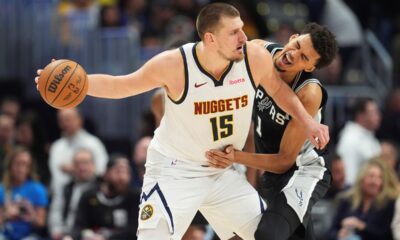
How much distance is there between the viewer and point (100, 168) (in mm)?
12312

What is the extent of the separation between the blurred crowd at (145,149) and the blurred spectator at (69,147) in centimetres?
1

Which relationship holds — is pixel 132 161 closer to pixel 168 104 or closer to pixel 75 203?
pixel 75 203

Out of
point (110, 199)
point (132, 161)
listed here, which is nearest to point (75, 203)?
point (110, 199)

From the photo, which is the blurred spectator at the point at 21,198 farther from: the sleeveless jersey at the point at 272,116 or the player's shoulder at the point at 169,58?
the player's shoulder at the point at 169,58

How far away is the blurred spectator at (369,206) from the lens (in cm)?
1027

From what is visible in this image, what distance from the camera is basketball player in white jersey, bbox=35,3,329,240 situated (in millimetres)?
7203

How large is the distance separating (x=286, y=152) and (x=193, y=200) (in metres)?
0.87

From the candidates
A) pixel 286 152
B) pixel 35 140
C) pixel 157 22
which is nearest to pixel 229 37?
pixel 286 152

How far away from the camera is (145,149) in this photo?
37.4 feet

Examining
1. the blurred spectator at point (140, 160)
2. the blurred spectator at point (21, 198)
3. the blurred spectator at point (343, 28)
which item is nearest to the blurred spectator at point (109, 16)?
the blurred spectator at point (140, 160)

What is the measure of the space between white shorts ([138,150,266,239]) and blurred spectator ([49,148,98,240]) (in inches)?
Answer: 156

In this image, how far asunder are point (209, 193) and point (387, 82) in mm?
8145

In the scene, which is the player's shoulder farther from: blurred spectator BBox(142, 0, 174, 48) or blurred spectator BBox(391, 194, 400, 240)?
blurred spectator BBox(142, 0, 174, 48)

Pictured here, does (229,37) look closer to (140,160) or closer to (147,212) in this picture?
(147,212)
